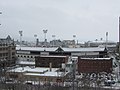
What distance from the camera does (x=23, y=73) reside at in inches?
644

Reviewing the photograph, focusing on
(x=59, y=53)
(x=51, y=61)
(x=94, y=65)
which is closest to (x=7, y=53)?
(x=51, y=61)

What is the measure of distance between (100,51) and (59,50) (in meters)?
4.61

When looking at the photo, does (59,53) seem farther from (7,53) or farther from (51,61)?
(51,61)

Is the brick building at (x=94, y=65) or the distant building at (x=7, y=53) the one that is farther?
the distant building at (x=7, y=53)

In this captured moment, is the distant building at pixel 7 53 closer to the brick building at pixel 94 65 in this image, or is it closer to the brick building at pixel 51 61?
the brick building at pixel 51 61

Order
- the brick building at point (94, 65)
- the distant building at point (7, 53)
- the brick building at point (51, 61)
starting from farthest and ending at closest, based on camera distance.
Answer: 1. the distant building at point (7, 53)
2. the brick building at point (51, 61)
3. the brick building at point (94, 65)

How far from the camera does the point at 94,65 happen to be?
740 inches

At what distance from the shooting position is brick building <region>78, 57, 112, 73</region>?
1877cm

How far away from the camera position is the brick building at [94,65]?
18766 mm

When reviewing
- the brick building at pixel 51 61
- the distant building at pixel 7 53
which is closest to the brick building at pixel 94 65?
the brick building at pixel 51 61

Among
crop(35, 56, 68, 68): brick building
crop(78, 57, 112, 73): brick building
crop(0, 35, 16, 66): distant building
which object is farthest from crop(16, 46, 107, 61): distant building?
crop(78, 57, 112, 73): brick building

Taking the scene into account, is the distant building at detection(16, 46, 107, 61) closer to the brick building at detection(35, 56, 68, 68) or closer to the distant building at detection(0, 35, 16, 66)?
the distant building at detection(0, 35, 16, 66)

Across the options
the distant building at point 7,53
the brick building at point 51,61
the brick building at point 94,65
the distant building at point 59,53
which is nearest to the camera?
the brick building at point 94,65

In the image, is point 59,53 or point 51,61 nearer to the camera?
point 51,61
